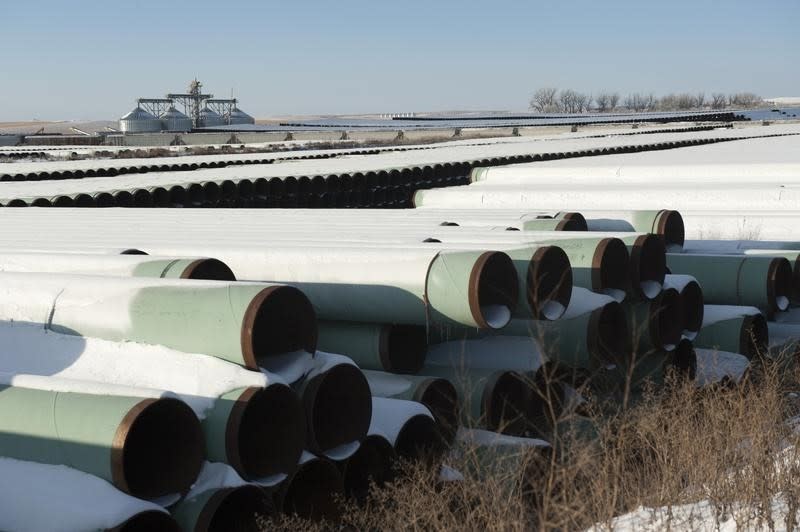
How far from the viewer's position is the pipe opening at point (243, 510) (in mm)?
4559

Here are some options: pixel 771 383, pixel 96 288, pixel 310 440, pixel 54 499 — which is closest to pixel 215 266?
pixel 96 288

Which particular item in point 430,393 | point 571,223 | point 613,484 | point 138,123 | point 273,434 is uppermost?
point 138,123

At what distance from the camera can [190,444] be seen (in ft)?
14.5

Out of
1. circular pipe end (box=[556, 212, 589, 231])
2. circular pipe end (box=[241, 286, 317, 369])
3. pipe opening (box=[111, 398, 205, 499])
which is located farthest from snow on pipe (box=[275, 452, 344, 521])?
circular pipe end (box=[556, 212, 589, 231])

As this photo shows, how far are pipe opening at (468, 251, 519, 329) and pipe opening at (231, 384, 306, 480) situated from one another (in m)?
1.54

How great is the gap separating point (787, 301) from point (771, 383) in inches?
96.8

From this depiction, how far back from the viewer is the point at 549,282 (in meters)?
6.50

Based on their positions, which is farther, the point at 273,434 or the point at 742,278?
the point at 742,278

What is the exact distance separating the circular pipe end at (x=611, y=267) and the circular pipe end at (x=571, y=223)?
1.52m

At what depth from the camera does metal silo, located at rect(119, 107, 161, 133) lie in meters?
89.6

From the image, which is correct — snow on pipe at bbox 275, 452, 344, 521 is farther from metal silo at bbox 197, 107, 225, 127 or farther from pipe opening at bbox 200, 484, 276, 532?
metal silo at bbox 197, 107, 225, 127

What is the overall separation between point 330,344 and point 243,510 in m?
2.16

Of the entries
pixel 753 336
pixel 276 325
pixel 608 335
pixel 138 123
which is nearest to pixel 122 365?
pixel 276 325

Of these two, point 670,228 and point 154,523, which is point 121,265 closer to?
point 154,523
